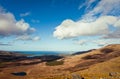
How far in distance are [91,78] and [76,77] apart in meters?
20.2

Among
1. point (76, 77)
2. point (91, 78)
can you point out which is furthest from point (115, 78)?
point (76, 77)

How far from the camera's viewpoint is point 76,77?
6545 inches

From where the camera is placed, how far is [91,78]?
179 meters

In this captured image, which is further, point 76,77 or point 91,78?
point 91,78

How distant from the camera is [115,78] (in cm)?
17188

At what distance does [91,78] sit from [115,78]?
2223 centimetres

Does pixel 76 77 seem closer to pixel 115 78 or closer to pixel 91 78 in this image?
pixel 91 78

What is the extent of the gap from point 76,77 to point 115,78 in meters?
37.2
